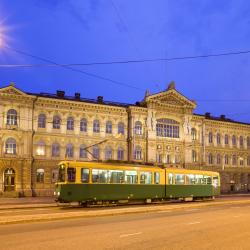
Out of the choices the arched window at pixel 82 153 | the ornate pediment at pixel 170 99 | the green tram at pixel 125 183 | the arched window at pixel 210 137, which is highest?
the ornate pediment at pixel 170 99

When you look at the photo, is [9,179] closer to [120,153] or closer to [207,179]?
[120,153]

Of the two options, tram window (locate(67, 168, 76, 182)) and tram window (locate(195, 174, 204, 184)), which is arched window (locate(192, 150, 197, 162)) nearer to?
tram window (locate(195, 174, 204, 184))

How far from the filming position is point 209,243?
11.9m

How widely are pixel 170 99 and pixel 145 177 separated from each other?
27853 millimetres

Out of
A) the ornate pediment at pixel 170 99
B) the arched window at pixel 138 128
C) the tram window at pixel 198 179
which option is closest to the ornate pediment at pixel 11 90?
the arched window at pixel 138 128

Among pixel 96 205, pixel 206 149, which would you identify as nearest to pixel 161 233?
pixel 96 205

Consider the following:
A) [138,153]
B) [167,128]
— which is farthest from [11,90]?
[167,128]

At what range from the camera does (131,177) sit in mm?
32438

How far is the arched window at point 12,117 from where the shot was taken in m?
47.2

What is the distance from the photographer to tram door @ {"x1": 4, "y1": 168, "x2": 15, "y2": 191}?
46250 mm

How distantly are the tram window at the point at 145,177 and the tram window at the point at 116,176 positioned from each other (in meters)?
2.38

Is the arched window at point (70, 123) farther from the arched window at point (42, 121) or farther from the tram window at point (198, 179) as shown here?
the tram window at point (198, 179)

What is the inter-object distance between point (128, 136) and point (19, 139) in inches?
616

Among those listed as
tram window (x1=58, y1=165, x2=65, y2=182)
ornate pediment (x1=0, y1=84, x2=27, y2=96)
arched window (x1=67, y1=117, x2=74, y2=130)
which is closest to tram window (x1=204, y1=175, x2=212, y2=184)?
tram window (x1=58, y1=165, x2=65, y2=182)
